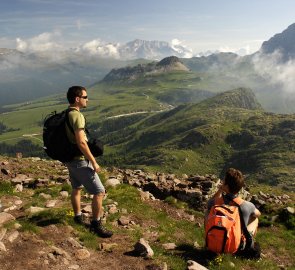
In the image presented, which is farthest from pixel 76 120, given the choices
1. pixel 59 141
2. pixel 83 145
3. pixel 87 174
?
pixel 87 174

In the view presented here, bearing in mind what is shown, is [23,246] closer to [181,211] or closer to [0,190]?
[0,190]

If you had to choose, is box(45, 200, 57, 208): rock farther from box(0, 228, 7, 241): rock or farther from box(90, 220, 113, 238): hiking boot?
box(0, 228, 7, 241): rock

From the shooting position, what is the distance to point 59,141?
1389 cm

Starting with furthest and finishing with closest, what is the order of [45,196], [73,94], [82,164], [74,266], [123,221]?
[45,196]
[123,221]
[82,164]
[73,94]
[74,266]

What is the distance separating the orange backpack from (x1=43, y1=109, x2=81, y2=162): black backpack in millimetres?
5501

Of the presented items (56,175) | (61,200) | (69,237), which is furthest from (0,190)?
(69,237)

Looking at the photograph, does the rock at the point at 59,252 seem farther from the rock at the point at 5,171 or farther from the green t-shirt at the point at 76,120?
the rock at the point at 5,171

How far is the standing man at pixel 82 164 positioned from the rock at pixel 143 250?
1.62 meters

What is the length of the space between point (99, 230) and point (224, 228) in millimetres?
5092

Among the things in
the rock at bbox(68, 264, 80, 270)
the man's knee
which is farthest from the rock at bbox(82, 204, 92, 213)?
the man's knee

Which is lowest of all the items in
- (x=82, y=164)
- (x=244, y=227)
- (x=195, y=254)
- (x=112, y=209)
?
(x=195, y=254)

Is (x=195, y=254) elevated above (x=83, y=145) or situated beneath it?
situated beneath

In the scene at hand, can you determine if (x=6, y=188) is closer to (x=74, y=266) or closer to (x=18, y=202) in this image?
(x=18, y=202)

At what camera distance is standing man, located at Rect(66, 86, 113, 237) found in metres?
13.3
